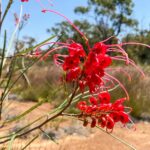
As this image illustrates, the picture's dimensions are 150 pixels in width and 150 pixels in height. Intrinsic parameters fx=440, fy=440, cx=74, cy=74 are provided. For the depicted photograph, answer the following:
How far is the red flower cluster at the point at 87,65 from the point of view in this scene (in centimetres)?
119

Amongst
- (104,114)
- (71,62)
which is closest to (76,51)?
(71,62)

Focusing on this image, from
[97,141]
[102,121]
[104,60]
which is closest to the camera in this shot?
[104,60]

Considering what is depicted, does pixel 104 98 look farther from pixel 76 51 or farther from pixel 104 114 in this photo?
pixel 76 51

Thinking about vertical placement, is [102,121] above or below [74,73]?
below

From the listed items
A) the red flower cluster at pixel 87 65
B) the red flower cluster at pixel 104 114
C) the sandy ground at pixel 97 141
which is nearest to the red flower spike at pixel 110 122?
the red flower cluster at pixel 104 114

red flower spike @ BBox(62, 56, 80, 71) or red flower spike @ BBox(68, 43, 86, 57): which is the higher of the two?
red flower spike @ BBox(68, 43, 86, 57)

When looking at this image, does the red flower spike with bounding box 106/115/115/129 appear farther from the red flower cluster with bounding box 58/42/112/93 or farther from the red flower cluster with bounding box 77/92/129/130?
the red flower cluster with bounding box 58/42/112/93

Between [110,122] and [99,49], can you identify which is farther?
[110,122]

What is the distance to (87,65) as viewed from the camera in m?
1.20

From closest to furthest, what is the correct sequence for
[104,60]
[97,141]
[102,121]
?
[104,60] → [102,121] → [97,141]

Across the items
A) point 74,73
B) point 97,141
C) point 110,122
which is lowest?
point 97,141

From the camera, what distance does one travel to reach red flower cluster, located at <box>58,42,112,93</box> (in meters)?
1.19

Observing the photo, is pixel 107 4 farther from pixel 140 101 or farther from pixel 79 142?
pixel 79 142

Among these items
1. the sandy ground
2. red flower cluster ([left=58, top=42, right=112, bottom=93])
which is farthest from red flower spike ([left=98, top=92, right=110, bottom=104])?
the sandy ground
